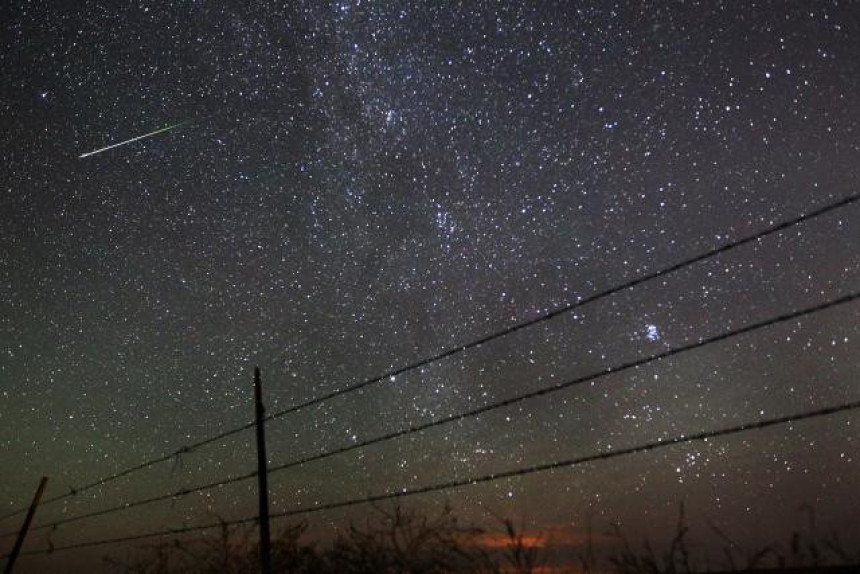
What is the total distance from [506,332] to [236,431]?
152 inches

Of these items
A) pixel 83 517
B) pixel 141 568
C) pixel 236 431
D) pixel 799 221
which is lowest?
pixel 141 568

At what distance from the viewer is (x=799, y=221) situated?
4.37 m

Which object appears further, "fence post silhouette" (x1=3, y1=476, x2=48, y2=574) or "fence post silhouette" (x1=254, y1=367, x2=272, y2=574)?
"fence post silhouette" (x1=3, y1=476, x2=48, y2=574)

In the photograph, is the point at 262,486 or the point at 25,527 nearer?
the point at 262,486

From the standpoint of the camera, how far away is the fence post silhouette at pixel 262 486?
6879 mm

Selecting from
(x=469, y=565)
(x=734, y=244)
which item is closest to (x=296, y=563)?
(x=469, y=565)

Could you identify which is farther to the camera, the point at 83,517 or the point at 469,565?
the point at 83,517

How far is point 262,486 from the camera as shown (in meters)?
7.04

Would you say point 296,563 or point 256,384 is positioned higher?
Result: point 256,384

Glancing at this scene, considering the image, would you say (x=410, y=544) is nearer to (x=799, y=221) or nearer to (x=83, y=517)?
(x=799, y=221)

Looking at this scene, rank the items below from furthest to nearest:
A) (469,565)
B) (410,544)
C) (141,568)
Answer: (141,568) → (410,544) → (469,565)

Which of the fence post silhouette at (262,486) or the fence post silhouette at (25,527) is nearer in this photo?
the fence post silhouette at (262,486)

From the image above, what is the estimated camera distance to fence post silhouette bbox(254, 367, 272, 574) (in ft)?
22.6

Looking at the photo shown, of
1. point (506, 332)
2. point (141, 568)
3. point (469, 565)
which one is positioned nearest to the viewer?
point (506, 332)
